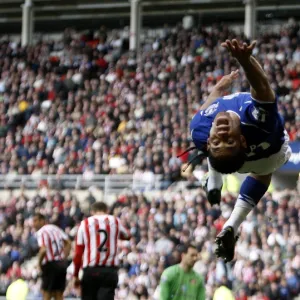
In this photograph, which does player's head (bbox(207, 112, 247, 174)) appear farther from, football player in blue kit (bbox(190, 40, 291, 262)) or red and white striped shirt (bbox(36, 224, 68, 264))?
red and white striped shirt (bbox(36, 224, 68, 264))

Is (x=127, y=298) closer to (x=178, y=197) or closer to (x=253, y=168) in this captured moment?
(x=178, y=197)

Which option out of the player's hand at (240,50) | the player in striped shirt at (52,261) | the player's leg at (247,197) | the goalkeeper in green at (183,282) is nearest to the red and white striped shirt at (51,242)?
the player in striped shirt at (52,261)

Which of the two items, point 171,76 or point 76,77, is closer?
point 171,76

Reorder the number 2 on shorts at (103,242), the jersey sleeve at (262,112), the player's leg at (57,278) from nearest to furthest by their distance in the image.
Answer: the jersey sleeve at (262,112)
the number 2 on shorts at (103,242)
the player's leg at (57,278)

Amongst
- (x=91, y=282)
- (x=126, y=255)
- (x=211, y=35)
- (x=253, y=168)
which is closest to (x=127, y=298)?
(x=126, y=255)

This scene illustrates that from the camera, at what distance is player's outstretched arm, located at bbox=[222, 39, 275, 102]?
598 cm

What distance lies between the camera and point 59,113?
22703 millimetres

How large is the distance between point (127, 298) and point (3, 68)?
12871mm

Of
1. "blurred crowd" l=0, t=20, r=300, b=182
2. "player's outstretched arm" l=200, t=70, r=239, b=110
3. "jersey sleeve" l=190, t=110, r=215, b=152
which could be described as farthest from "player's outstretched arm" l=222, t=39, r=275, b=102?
"blurred crowd" l=0, t=20, r=300, b=182

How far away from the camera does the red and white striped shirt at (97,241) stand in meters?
10.5

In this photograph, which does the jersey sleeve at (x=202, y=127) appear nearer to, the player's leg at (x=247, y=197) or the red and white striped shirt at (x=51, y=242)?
the player's leg at (x=247, y=197)

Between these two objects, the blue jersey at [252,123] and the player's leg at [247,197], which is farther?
the player's leg at [247,197]

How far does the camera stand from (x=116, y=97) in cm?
2267

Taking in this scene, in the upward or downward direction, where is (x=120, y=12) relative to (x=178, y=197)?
upward
